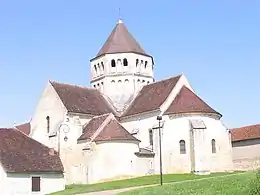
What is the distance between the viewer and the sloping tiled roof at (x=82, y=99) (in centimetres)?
5277

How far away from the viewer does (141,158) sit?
4928 cm

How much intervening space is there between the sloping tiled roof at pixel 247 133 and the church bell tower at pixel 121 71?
43.6 ft

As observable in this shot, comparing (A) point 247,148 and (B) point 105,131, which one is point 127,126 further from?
(A) point 247,148

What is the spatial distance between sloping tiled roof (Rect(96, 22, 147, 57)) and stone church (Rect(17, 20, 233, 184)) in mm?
435

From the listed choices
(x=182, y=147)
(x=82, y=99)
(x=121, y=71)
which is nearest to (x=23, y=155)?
(x=82, y=99)

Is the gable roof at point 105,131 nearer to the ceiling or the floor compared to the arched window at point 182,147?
nearer to the ceiling

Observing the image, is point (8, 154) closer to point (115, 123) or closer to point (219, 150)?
point (115, 123)

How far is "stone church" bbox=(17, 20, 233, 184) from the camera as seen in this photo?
157 ft

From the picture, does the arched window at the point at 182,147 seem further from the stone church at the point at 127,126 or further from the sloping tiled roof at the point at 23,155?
the sloping tiled roof at the point at 23,155

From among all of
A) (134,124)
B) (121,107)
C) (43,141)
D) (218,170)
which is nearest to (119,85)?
(121,107)

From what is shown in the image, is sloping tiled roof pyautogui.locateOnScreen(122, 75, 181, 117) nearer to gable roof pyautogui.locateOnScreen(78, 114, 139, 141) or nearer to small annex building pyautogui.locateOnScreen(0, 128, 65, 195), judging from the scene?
gable roof pyautogui.locateOnScreen(78, 114, 139, 141)

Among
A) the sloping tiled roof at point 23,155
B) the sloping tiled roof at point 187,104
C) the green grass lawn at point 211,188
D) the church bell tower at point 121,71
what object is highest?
the church bell tower at point 121,71

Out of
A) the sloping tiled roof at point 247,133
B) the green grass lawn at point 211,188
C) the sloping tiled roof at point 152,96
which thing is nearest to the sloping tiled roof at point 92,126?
the sloping tiled roof at point 152,96

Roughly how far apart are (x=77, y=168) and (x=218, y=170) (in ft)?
48.1
